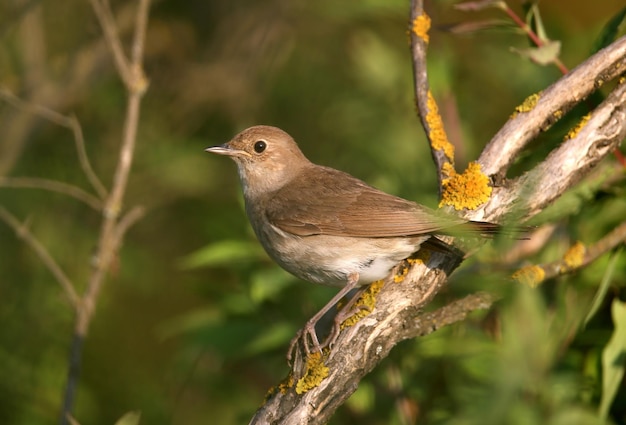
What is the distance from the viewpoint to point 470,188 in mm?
3064

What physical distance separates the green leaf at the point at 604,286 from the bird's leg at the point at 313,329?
876 mm

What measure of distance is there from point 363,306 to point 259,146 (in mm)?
1535

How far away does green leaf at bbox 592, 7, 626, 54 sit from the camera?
130 inches

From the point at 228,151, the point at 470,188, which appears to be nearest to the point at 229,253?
the point at 228,151

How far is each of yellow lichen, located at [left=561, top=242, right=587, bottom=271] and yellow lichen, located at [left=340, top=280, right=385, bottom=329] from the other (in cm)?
74

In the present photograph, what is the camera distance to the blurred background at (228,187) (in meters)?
3.66

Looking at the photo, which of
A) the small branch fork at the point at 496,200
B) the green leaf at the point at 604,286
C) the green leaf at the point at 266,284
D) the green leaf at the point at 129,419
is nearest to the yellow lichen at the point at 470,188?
the small branch fork at the point at 496,200

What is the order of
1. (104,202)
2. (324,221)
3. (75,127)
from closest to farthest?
1. (324,221)
2. (75,127)
3. (104,202)

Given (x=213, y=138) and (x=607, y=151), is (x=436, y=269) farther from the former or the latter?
(x=213, y=138)

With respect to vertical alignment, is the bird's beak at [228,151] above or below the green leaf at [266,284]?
above

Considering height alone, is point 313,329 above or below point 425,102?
below

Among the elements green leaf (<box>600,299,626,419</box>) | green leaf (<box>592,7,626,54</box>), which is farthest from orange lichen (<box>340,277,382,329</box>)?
green leaf (<box>592,7,626,54</box>)

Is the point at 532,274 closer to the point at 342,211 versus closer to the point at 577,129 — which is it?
the point at 577,129

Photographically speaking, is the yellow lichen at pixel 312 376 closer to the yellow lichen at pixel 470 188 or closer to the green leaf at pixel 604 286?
the yellow lichen at pixel 470 188
